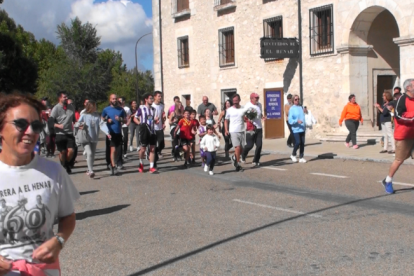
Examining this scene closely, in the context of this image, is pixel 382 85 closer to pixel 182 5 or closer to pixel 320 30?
pixel 320 30

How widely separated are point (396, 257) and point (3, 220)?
3.98 m

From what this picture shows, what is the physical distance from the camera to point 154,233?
680 centimetres

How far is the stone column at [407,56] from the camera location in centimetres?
1723

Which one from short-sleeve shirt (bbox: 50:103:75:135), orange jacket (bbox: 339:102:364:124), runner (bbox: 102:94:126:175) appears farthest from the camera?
orange jacket (bbox: 339:102:364:124)

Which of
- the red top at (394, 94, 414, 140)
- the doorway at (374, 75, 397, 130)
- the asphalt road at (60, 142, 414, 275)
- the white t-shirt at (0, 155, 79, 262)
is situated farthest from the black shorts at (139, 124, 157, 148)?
Answer: the doorway at (374, 75, 397, 130)

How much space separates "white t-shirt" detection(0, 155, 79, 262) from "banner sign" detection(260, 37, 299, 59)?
1791 cm

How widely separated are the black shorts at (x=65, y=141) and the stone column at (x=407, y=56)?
10.6 m

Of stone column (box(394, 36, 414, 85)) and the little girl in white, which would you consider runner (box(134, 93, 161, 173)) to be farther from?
stone column (box(394, 36, 414, 85))

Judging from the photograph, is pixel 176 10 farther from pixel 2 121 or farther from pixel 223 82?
pixel 2 121

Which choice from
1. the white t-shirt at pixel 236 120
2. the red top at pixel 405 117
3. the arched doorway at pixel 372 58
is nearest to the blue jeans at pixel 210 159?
the white t-shirt at pixel 236 120

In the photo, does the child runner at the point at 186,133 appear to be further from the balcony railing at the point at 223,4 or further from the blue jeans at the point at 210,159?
the balcony railing at the point at 223,4

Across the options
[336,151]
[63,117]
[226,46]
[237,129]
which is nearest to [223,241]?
[237,129]

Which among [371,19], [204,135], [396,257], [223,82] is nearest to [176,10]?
[223,82]

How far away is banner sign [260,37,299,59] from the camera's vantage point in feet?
66.1
